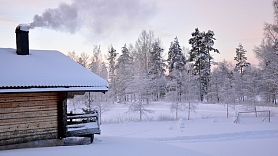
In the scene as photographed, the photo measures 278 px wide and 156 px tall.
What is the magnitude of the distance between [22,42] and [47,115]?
139 inches

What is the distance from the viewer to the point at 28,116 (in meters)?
9.12

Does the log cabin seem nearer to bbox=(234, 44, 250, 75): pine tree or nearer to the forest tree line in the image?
the forest tree line

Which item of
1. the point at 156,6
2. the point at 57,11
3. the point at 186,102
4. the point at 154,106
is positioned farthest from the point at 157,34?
the point at 57,11

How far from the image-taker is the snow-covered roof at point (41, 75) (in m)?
8.60

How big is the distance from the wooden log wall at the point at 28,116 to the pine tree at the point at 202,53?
3731 cm

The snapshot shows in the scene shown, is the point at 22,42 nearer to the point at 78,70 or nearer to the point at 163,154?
the point at 78,70

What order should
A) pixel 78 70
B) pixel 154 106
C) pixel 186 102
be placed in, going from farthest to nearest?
pixel 154 106
pixel 186 102
pixel 78 70

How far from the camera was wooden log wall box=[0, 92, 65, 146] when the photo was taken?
8.69m

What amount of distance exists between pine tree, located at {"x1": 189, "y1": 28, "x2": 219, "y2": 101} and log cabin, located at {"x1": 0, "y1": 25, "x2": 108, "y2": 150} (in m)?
36.4

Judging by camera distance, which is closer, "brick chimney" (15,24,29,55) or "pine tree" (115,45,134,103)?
"brick chimney" (15,24,29,55)

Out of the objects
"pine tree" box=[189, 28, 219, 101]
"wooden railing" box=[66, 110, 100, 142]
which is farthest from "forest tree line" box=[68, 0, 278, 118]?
"wooden railing" box=[66, 110, 100, 142]

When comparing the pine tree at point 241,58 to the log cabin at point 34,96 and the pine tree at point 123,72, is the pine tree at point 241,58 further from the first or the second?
the log cabin at point 34,96

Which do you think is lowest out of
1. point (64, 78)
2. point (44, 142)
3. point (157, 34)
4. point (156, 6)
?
point (44, 142)

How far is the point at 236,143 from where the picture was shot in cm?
1300
